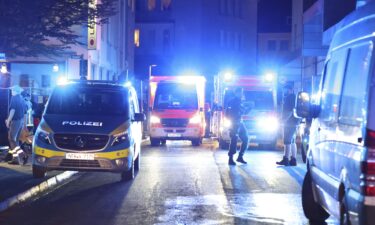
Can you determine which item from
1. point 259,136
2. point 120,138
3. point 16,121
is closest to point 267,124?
point 259,136

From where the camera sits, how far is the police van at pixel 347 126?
5.82 meters

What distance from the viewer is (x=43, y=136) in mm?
12961

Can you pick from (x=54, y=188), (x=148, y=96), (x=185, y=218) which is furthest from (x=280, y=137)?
(x=185, y=218)

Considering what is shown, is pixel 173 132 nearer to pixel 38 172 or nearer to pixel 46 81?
pixel 46 81

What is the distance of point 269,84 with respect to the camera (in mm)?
24125

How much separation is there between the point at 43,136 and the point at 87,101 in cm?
160

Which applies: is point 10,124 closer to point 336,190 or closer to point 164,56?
point 336,190

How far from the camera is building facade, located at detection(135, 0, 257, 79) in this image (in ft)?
170

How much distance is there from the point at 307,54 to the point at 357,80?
21.6m

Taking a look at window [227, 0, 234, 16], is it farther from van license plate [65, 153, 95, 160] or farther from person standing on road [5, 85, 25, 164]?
van license plate [65, 153, 95, 160]

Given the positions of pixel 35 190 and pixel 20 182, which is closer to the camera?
pixel 35 190

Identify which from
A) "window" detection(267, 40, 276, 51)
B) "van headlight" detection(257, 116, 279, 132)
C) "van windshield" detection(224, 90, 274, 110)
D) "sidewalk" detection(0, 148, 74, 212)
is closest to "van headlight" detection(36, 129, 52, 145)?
"sidewalk" detection(0, 148, 74, 212)

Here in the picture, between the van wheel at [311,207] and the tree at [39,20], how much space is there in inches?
292

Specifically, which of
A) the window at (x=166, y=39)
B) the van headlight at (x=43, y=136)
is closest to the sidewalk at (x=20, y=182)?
the van headlight at (x=43, y=136)
